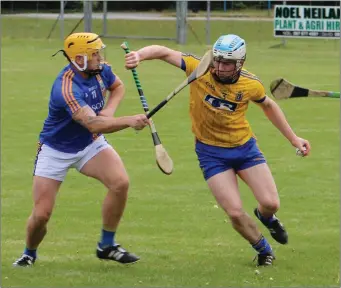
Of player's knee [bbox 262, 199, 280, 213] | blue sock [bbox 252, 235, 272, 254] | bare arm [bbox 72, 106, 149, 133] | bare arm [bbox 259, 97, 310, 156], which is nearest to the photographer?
bare arm [bbox 72, 106, 149, 133]

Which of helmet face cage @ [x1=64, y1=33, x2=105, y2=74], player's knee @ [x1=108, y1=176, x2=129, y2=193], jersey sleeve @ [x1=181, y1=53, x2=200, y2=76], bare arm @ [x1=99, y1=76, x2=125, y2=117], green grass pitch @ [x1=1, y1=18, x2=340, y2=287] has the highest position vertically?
helmet face cage @ [x1=64, y1=33, x2=105, y2=74]

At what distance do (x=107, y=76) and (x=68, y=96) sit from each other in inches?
23.1

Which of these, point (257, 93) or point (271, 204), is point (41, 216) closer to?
point (271, 204)

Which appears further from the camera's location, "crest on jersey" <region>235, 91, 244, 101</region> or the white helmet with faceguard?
"crest on jersey" <region>235, 91, 244, 101</region>

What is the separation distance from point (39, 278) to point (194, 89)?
216 cm

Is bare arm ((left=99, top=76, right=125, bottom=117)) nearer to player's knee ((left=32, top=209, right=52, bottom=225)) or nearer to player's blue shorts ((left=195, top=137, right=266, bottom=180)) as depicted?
player's blue shorts ((left=195, top=137, right=266, bottom=180))

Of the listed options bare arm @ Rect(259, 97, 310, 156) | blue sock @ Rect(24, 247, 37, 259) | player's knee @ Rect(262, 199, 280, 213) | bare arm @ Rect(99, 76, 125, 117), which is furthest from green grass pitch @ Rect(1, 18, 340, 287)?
bare arm @ Rect(99, 76, 125, 117)

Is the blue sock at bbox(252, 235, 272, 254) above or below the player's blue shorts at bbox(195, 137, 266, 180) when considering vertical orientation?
below

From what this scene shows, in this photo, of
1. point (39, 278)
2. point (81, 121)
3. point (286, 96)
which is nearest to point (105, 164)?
point (81, 121)

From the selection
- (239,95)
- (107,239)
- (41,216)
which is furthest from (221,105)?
(41,216)

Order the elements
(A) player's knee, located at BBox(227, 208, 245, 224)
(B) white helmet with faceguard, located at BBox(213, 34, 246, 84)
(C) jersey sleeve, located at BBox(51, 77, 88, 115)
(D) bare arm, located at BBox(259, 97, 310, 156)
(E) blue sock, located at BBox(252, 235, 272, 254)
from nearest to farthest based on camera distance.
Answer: (C) jersey sleeve, located at BBox(51, 77, 88, 115) < (B) white helmet with faceguard, located at BBox(213, 34, 246, 84) < (A) player's knee, located at BBox(227, 208, 245, 224) < (E) blue sock, located at BBox(252, 235, 272, 254) < (D) bare arm, located at BBox(259, 97, 310, 156)

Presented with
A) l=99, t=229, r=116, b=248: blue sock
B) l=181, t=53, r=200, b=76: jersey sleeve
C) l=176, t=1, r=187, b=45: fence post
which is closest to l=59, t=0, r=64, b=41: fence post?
l=176, t=1, r=187, b=45: fence post

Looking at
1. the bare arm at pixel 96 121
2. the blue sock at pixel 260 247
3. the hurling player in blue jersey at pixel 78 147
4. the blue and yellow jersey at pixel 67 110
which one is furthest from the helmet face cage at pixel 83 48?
the blue sock at pixel 260 247

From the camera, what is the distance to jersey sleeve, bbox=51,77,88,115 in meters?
8.48
